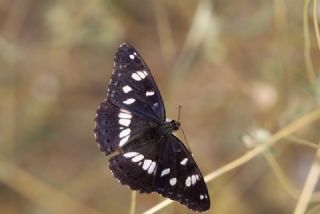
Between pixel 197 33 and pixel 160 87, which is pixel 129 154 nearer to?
pixel 197 33

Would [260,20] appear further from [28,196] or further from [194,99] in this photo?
[28,196]

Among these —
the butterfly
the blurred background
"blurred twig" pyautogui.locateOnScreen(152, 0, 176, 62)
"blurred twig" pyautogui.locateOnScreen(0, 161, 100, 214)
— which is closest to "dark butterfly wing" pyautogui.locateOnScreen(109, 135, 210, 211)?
the butterfly

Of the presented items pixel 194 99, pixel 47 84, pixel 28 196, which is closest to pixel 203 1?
pixel 194 99

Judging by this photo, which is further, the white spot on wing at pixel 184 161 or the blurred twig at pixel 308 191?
the blurred twig at pixel 308 191

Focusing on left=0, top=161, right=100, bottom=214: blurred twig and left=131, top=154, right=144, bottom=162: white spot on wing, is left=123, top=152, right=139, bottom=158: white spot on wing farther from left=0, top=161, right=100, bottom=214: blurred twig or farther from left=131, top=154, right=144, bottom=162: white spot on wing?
left=0, top=161, right=100, bottom=214: blurred twig

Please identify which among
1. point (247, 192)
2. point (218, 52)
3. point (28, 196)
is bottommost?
point (28, 196)

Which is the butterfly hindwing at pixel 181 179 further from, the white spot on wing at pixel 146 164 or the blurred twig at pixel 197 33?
the blurred twig at pixel 197 33

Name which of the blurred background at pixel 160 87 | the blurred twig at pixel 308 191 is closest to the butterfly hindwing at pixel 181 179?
the blurred twig at pixel 308 191
